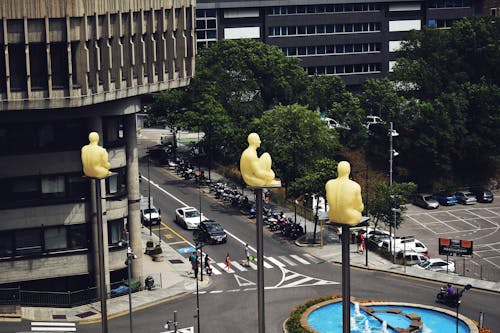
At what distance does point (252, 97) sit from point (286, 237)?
125ft

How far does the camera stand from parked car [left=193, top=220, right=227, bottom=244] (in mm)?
103625

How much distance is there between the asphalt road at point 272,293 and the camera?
80.6 metres

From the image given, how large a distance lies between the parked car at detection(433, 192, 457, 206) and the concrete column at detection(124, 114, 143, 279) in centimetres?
4952

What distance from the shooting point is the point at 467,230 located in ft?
377

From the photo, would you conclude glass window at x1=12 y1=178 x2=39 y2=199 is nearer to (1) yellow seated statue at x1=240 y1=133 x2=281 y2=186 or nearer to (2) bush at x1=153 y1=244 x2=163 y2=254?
(2) bush at x1=153 y1=244 x2=163 y2=254

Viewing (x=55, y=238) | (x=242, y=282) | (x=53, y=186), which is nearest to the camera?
(x=53, y=186)

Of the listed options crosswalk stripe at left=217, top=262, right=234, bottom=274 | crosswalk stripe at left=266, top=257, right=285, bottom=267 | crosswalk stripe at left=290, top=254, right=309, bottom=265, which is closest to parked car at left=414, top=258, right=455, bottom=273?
crosswalk stripe at left=290, top=254, right=309, bottom=265

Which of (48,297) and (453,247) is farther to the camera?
(453,247)

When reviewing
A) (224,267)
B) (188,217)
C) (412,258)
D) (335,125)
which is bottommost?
(412,258)

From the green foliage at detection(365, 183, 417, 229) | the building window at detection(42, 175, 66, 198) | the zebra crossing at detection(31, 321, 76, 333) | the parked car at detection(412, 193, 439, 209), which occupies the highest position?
the building window at detection(42, 175, 66, 198)

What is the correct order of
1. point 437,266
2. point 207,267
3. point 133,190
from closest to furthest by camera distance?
point 133,190, point 207,267, point 437,266

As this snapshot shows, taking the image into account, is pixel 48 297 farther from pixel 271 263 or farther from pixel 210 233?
pixel 210 233

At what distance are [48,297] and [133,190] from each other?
12.1 m

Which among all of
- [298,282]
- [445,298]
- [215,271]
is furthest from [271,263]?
[445,298]
